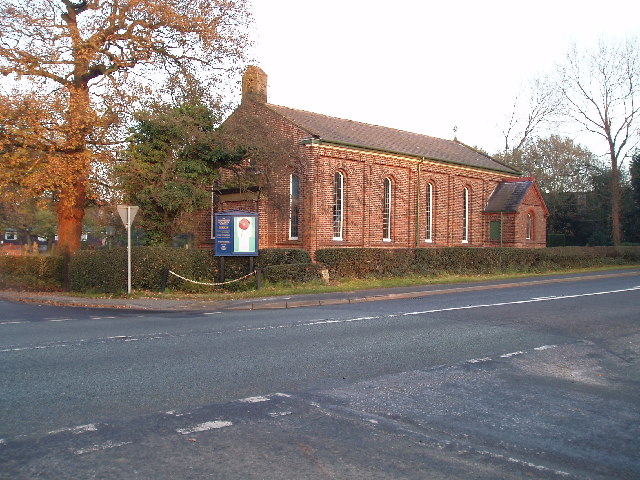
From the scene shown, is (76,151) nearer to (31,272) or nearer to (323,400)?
(31,272)

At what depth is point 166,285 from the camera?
20891mm

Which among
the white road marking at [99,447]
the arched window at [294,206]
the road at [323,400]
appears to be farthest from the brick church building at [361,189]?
the white road marking at [99,447]

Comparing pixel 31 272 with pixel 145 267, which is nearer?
pixel 145 267

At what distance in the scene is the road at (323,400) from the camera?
495 cm

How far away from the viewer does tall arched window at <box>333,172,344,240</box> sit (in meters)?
29.5

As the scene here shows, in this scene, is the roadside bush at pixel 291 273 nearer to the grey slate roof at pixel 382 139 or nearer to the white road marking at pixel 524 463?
the grey slate roof at pixel 382 139

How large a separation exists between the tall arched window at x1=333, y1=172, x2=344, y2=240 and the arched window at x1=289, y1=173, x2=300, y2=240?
1.93 meters

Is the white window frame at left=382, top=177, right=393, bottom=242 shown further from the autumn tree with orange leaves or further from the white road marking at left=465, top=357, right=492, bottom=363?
the white road marking at left=465, top=357, right=492, bottom=363

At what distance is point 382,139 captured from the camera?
33.8 m

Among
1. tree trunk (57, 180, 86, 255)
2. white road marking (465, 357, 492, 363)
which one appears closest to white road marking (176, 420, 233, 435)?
white road marking (465, 357, 492, 363)

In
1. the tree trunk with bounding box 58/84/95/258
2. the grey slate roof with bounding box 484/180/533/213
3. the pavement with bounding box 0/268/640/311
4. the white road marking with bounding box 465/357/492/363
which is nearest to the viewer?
the white road marking with bounding box 465/357/492/363

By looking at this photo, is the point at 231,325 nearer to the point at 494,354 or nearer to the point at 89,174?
the point at 494,354

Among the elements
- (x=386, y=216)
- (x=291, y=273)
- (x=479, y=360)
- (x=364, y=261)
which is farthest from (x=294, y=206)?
(x=479, y=360)

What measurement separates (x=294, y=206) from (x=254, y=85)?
652 centimetres
